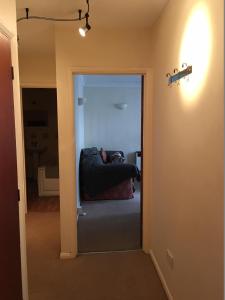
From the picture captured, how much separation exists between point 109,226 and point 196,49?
287 centimetres

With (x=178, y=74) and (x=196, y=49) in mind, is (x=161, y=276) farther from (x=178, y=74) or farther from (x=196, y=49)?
(x=196, y=49)

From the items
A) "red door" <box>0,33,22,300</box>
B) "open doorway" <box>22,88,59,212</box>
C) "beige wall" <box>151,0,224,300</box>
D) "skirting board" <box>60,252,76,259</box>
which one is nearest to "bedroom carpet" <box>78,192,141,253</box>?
"skirting board" <box>60,252,76,259</box>

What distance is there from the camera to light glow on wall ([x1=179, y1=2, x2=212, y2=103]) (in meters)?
1.56

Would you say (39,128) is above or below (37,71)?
below

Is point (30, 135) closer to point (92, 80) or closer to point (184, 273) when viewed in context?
point (92, 80)

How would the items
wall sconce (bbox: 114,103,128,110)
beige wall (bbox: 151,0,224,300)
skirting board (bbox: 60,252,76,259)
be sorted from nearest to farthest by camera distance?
beige wall (bbox: 151,0,224,300)
skirting board (bbox: 60,252,76,259)
wall sconce (bbox: 114,103,128,110)

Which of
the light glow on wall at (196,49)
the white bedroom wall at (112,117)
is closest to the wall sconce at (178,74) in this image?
the light glow on wall at (196,49)

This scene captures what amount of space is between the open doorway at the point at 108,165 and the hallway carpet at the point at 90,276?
0.95ft

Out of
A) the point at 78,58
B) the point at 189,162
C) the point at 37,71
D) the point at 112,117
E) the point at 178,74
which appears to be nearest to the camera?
the point at 189,162

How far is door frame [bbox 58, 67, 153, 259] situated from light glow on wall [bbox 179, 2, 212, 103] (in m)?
0.99

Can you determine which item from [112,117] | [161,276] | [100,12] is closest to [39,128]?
[112,117]

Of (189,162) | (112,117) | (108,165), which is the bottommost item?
(108,165)

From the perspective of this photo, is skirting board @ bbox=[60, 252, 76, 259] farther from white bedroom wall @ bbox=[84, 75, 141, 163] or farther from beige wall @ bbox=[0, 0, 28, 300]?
white bedroom wall @ bbox=[84, 75, 141, 163]

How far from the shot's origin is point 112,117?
24.2 feet
